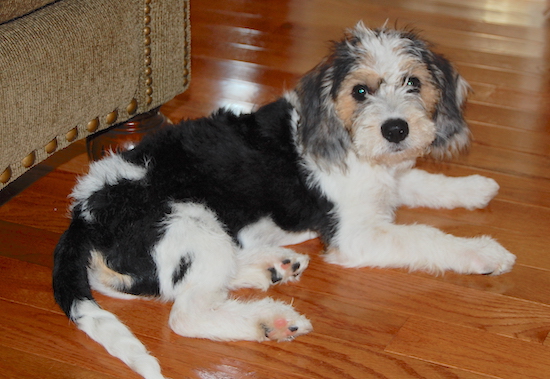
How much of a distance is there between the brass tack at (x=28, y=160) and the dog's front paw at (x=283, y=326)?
1.16 meters

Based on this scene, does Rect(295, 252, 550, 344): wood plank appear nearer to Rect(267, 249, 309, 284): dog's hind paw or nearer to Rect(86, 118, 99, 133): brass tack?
Rect(267, 249, 309, 284): dog's hind paw

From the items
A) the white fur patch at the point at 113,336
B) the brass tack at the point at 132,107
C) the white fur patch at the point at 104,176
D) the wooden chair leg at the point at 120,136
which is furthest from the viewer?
the wooden chair leg at the point at 120,136

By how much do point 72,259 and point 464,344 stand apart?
1496 millimetres

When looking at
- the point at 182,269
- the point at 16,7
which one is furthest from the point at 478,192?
the point at 16,7

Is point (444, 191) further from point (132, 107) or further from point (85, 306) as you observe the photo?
point (85, 306)

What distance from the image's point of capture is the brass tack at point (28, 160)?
9.12ft

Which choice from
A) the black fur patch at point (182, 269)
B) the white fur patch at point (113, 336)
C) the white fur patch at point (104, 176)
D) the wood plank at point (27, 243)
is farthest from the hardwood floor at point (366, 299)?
the white fur patch at point (104, 176)

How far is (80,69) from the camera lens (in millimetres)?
2939

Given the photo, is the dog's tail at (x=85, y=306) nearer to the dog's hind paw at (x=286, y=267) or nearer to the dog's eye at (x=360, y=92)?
the dog's hind paw at (x=286, y=267)

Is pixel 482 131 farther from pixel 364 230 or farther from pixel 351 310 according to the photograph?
pixel 351 310

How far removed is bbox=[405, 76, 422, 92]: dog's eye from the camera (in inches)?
111

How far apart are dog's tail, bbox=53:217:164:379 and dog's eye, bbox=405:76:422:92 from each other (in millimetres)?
1391

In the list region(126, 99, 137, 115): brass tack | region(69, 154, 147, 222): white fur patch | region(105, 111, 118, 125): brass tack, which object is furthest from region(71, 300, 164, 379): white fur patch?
region(126, 99, 137, 115): brass tack

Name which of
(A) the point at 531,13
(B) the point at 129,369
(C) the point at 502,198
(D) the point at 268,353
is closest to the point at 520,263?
(C) the point at 502,198
